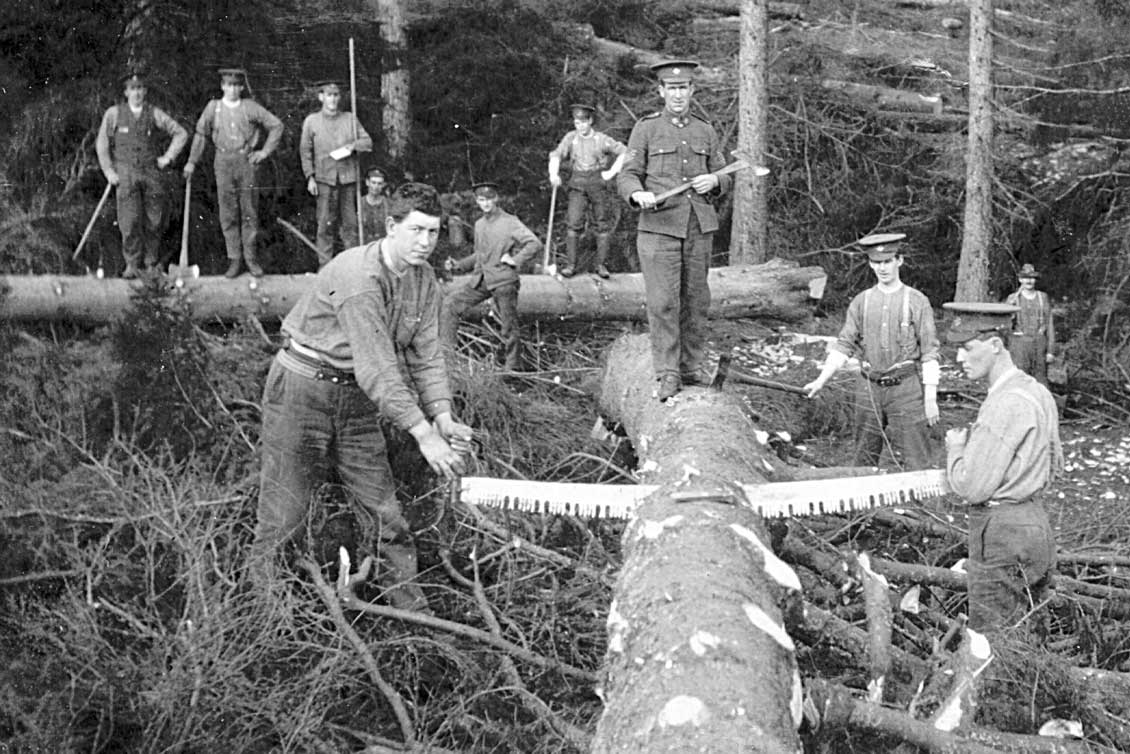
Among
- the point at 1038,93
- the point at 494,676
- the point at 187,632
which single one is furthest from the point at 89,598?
the point at 1038,93

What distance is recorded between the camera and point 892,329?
867 cm

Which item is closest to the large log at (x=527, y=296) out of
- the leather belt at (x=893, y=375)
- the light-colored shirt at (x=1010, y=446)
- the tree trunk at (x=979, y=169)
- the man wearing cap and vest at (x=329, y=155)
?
the man wearing cap and vest at (x=329, y=155)

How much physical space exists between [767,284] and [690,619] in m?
7.69

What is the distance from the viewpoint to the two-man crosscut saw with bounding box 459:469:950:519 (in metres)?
5.59

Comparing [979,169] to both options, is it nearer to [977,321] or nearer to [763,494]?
[977,321]

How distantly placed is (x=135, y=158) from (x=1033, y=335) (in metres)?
8.49

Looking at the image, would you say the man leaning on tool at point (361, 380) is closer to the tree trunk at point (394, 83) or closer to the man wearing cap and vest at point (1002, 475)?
the man wearing cap and vest at point (1002, 475)

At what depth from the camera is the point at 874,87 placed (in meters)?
16.3

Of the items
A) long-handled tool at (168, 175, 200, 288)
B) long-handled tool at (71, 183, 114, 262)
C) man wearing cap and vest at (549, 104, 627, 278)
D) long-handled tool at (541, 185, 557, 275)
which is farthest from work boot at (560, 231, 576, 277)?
long-handled tool at (71, 183, 114, 262)

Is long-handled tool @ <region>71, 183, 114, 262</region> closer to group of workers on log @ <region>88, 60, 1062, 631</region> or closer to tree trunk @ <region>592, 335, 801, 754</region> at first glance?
group of workers on log @ <region>88, 60, 1062, 631</region>

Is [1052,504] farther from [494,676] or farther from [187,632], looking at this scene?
[187,632]

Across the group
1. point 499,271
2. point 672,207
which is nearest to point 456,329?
point 499,271

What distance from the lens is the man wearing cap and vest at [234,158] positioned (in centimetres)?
1110

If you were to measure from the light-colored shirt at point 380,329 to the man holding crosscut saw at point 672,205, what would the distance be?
1.65 metres
